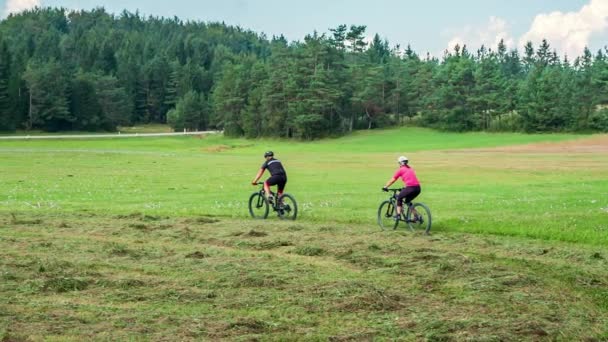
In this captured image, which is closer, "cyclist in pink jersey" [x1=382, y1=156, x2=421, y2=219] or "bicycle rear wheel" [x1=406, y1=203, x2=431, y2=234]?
"bicycle rear wheel" [x1=406, y1=203, x2=431, y2=234]

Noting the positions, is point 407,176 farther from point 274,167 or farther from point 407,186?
point 274,167

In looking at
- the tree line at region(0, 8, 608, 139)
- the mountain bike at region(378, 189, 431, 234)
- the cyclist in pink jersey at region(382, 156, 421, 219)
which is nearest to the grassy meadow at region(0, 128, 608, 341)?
the mountain bike at region(378, 189, 431, 234)

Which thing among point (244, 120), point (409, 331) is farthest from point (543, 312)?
point (244, 120)

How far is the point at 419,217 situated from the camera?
20.4 meters

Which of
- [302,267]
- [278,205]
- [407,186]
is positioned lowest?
[302,267]

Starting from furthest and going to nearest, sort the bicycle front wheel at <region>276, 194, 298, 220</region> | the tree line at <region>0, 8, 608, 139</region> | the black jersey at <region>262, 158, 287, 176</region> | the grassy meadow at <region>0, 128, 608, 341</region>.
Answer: the tree line at <region>0, 8, 608, 139</region> < the black jersey at <region>262, 158, 287, 176</region> < the bicycle front wheel at <region>276, 194, 298, 220</region> < the grassy meadow at <region>0, 128, 608, 341</region>

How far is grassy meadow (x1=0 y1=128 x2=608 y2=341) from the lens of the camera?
33.1 feet

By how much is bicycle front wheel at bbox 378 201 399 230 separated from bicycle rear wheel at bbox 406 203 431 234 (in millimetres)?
→ 503

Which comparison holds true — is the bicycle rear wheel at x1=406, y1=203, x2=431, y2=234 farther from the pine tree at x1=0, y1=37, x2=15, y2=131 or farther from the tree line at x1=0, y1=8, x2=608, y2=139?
the pine tree at x1=0, y1=37, x2=15, y2=131

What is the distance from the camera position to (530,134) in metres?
107

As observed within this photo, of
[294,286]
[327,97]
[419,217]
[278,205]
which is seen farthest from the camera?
[327,97]

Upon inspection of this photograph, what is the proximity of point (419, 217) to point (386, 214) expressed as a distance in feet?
4.50

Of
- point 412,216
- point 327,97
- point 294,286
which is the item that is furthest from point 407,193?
point 327,97

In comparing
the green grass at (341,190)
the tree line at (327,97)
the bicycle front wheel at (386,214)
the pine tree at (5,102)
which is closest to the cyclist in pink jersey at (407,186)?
the bicycle front wheel at (386,214)
